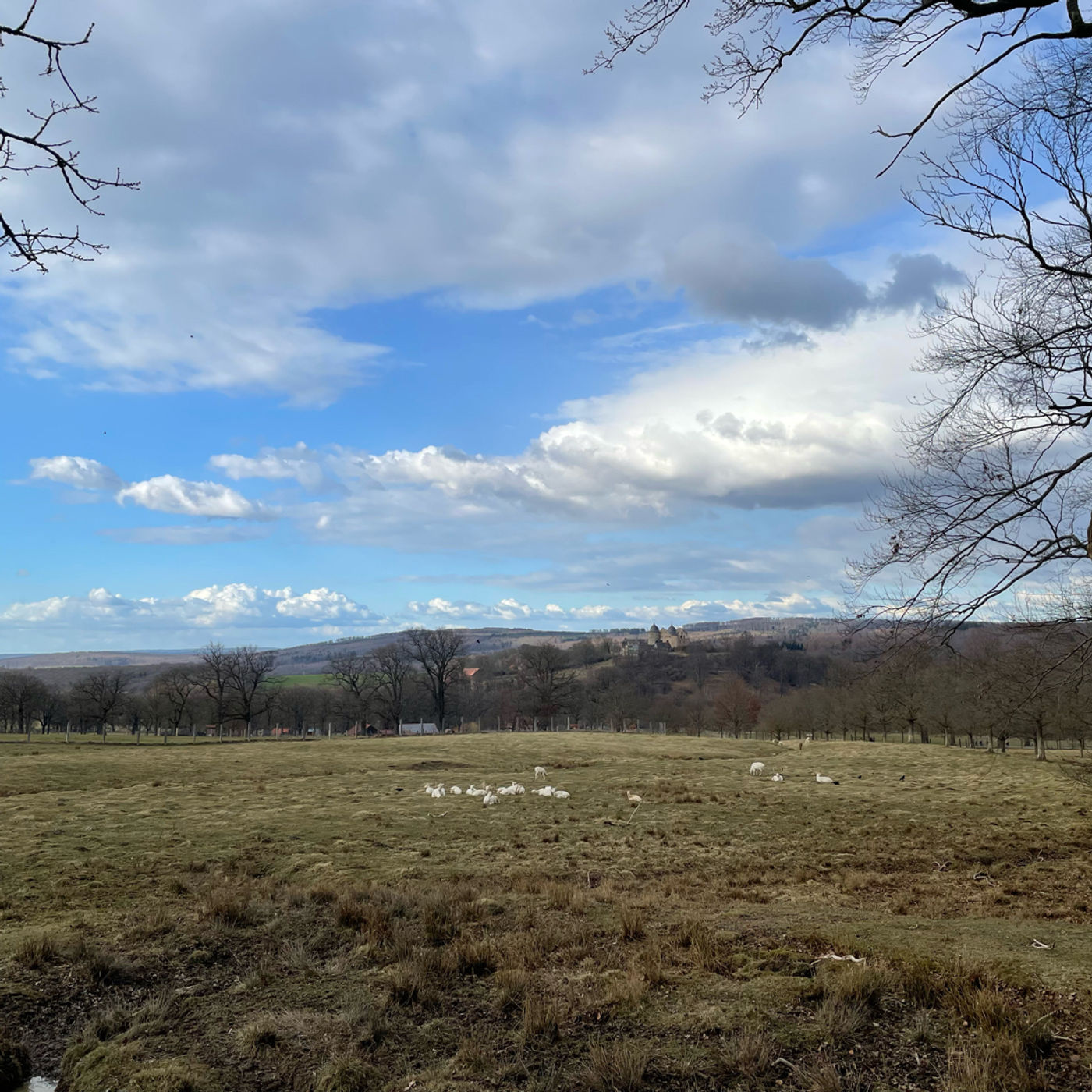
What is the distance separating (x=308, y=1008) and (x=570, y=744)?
52567mm

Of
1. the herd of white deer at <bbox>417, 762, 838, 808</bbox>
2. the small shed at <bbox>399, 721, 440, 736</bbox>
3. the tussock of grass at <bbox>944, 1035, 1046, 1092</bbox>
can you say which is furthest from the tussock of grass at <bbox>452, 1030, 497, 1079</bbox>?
the small shed at <bbox>399, 721, 440, 736</bbox>

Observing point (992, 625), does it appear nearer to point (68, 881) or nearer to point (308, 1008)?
point (308, 1008)

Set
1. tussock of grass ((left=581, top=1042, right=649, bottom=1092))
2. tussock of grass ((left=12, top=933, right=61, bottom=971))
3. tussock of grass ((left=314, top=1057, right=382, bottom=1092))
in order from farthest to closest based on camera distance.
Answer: tussock of grass ((left=12, top=933, right=61, bottom=971)) → tussock of grass ((left=314, top=1057, right=382, bottom=1092)) → tussock of grass ((left=581, top=1042, right=649, bottom=1092))

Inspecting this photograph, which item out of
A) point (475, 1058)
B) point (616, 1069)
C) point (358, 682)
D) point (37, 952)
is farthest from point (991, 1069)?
point (358, 682)

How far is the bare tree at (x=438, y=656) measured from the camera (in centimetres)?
10075

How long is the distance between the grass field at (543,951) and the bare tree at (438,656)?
257ft

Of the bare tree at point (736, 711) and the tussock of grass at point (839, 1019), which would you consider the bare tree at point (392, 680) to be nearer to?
the bare tree at point (736, 711)

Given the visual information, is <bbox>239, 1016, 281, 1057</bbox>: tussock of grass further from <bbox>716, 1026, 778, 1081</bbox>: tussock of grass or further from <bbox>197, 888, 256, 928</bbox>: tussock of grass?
<bbox>716, 1026, 778, 1081</bbox>: tussock of grass

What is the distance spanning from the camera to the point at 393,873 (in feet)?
48.0

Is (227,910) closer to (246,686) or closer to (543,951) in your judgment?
(543,951)

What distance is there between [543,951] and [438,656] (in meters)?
93.8

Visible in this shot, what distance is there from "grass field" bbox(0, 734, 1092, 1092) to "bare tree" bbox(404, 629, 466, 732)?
7834 centimetres

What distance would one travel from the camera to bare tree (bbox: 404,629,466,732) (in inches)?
3967

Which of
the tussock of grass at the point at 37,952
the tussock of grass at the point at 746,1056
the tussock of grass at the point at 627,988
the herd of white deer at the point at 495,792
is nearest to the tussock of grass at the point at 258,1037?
the tussock of grass at the point at 627,988
